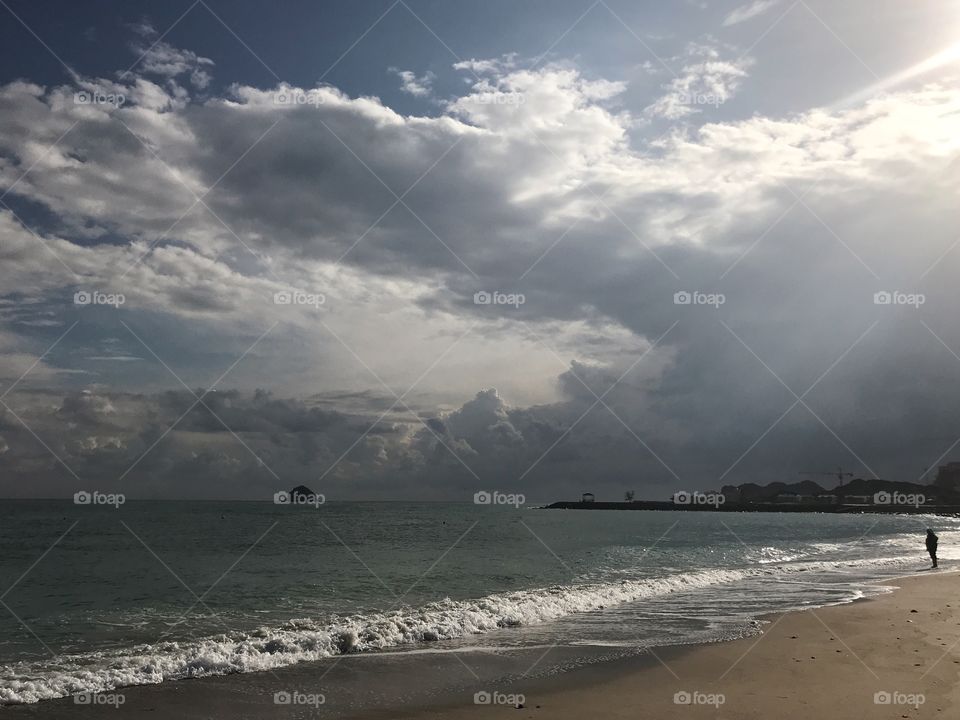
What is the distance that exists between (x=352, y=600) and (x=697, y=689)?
1402 centimetres

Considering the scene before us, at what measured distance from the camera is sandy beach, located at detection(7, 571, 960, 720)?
9500 millimetres

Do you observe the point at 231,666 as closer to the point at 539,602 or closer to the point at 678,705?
the point at 678,705

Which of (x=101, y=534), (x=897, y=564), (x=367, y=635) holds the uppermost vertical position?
(x=101, y=534)

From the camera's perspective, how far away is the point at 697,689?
10617 millimetres

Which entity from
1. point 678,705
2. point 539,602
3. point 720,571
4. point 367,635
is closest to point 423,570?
point 539,602

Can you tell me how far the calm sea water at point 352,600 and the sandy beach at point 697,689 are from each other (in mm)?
1275

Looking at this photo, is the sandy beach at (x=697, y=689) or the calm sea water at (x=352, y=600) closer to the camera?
the sandy beach at (x=697, y=689)

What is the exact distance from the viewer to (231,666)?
496 inches

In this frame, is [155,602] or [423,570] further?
[423,570]

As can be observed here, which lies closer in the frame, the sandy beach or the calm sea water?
the sandy beach

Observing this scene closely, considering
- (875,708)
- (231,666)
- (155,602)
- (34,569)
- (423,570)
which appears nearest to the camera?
(875,708)

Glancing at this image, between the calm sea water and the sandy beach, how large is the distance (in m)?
1.28

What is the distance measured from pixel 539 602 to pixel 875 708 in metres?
12.0

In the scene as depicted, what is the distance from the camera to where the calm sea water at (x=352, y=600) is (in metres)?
13.8
